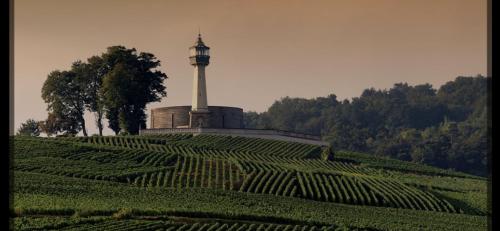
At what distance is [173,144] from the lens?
77562mm

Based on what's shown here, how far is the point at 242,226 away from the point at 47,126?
49807mm

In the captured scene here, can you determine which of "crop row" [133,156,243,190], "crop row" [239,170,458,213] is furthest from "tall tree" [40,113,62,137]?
"crop row" [239,170,458,213]

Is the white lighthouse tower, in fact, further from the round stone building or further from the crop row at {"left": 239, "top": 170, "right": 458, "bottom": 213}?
the crop row at {"left": 239, "top": 170, "right": 458, "bottom": 213}

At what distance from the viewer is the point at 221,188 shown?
191ft

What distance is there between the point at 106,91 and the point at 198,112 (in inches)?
365

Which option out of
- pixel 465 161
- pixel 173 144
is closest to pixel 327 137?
pixel 465 161

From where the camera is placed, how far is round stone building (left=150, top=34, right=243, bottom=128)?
294ft

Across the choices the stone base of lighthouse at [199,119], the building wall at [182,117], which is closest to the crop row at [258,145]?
the stone base of lighthouse at [199,119]

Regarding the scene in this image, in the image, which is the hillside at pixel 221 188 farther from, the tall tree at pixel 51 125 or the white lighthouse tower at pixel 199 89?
the tall tree at pixel 51 125

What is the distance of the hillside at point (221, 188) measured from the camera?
45588 millimetres

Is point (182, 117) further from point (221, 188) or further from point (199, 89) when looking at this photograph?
point (221, 188)

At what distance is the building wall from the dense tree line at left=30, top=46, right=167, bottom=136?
7.05 feet

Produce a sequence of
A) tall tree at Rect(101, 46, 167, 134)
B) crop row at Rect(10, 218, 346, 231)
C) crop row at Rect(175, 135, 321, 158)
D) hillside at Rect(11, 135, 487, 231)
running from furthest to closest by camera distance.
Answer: tall tree at Rect(101, 46, 167, 134), crop row at Rect(175, 135, 321, 158), hillside at Rect(11, 135, 487, 231), crop row at Rect(10, 218, 346, 231)

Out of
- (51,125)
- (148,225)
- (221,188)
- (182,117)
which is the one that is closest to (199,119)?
(182,117)
